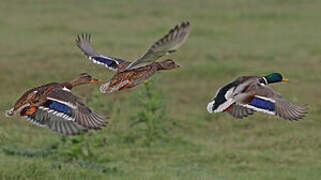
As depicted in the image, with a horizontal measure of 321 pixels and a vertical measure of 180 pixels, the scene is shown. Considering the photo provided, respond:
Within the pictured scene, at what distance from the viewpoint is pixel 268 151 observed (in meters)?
12.7

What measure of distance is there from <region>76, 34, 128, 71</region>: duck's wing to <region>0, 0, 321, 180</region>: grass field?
144 cm

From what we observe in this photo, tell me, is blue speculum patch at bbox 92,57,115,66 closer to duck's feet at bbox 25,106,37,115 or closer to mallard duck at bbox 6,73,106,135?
mallard duck at bbox 6,73,106,135

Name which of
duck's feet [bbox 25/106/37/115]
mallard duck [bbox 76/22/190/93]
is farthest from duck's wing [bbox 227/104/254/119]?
duck's feet [bbox 25/106/37/115]

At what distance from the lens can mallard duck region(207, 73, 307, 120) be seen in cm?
739

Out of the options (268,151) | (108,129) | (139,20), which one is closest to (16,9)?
(139,20)

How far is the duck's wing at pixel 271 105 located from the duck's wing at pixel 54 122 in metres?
1.66

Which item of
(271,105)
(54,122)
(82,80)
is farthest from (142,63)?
(271,105)

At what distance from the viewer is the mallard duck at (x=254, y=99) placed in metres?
7.39

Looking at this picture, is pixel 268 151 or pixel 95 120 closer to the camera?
pixel 95 120

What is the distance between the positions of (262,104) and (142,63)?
1.42 m

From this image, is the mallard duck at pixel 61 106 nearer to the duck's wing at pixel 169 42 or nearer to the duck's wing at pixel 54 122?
the duck's wing at pixel 54 122

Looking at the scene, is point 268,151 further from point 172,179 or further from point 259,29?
point 259,29

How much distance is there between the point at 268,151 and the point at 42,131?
13.1ft

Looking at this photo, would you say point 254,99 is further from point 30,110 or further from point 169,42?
point 30,110
